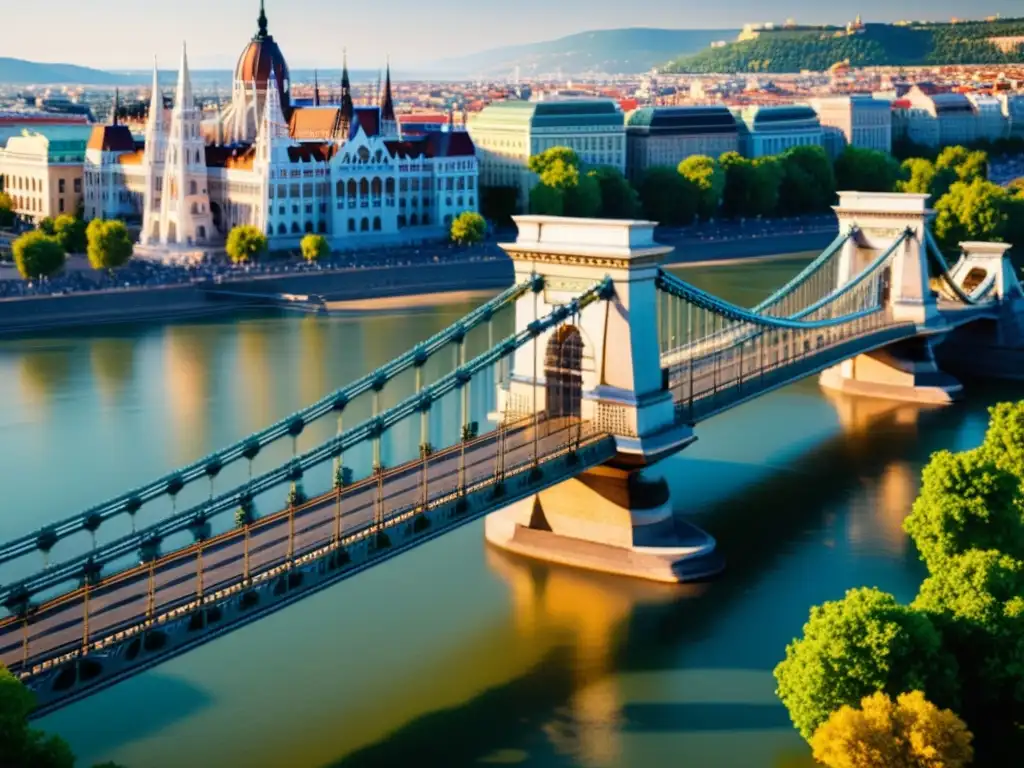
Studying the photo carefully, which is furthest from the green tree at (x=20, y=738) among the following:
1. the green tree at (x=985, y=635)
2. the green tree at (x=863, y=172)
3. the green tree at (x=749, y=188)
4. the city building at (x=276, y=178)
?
the green tree at (x=863, y=172)

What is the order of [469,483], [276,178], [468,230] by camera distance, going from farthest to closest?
[276,178]
[468,230]
[469,483]

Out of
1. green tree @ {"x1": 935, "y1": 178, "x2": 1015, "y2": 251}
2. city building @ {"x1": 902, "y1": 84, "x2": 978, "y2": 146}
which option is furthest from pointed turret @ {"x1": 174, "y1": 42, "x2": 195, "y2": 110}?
city building @ {"x1": 902, "y1": 84, "x2": 978, "y2": 146}

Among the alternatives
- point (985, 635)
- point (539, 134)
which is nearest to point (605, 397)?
point (985, 635)

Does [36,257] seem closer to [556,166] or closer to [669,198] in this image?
[556,166]

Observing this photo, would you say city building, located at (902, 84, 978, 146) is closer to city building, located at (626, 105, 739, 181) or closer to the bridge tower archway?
city building, located at (626, 105, 739, 181)

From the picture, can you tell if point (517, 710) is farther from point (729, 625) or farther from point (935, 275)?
point (935, 275)

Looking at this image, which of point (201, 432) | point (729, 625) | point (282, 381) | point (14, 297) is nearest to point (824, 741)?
point (729, 625)
